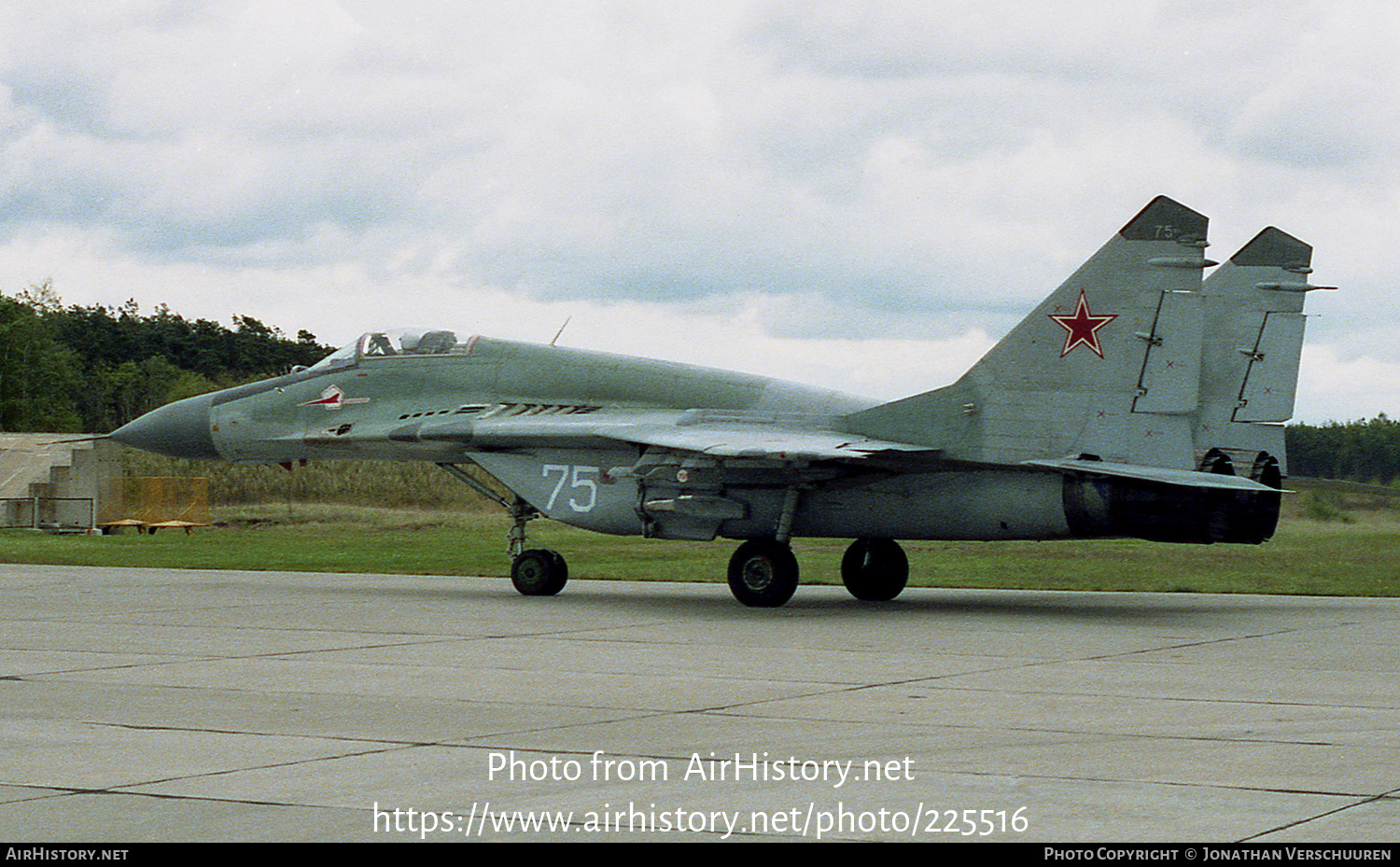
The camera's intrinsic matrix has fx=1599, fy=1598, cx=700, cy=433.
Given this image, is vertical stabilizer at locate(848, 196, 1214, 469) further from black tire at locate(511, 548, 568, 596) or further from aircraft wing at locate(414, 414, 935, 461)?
black tire at locate(511, 548, 568, 596)

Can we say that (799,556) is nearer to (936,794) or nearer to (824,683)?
(824,683)

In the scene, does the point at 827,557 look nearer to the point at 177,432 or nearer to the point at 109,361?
the point at 177,432

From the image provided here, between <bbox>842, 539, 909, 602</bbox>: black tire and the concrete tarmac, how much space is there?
249 cm

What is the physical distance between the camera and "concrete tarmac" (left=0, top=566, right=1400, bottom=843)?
6.24m

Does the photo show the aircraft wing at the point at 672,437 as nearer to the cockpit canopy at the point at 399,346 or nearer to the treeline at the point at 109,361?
the cockpit canopy at the point at 399,346

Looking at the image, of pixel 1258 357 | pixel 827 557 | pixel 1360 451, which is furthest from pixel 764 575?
pixel 1360 451

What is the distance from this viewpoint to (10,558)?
27.1 meters

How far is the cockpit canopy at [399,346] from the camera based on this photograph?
20.1 meters

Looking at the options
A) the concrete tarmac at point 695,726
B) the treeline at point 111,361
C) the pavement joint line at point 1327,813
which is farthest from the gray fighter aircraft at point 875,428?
the treeline at point 111,361

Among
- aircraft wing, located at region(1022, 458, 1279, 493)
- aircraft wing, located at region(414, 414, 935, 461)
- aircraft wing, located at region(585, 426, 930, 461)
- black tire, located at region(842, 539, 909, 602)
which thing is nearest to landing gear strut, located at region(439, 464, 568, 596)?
aircraft wing, located at region(414, 414, 935, 461)

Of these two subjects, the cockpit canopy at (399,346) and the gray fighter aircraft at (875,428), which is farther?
the cockpit canopy at (399,346)

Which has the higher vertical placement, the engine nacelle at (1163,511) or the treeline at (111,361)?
the treeline at (111,361)

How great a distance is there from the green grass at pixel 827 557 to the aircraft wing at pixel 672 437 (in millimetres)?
4754
